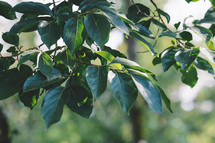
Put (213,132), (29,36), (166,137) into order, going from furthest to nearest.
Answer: (213,132)
(166,137)
(29,36)

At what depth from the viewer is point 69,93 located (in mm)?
573

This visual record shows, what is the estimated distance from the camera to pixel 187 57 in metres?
0.65

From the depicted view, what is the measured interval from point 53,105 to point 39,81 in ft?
0.22

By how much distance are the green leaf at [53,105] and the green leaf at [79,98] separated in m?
0.03

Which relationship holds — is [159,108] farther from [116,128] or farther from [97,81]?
[116,128]

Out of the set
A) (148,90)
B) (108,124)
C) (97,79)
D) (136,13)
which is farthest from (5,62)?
(108,124)

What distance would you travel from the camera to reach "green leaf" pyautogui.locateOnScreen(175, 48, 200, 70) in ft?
2.05

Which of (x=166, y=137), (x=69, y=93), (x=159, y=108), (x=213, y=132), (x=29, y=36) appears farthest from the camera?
(x=213, y=132)

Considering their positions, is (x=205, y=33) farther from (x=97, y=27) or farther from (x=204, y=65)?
(x=97, y=27)

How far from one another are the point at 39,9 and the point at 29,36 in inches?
378

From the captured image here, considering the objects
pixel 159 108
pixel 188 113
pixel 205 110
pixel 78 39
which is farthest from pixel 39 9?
pixel 205 110

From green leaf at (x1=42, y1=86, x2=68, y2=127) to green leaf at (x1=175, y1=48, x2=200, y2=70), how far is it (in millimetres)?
328

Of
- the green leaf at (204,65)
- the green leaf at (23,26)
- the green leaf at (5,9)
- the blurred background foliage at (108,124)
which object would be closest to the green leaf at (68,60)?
the green leaf at (23,26)

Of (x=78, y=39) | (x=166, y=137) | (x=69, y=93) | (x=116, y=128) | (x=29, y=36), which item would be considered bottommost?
(x=166, y=137)
